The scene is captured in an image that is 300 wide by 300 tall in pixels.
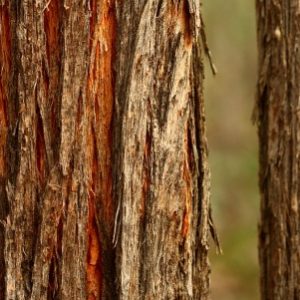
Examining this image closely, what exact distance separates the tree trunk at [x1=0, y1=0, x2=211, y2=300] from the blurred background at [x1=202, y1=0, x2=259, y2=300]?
2.66 m

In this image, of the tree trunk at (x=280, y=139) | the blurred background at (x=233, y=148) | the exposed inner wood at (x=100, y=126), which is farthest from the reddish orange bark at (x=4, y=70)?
the blurred background at (x=233, y=148)

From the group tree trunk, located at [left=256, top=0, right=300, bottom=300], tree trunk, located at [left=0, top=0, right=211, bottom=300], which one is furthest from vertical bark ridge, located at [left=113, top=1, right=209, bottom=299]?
tree trunk, located at [left=256, top=0, right=300, bottom=300]

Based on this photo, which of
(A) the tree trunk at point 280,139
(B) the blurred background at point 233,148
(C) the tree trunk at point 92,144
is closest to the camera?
(C) the tree trunk at point 92,144

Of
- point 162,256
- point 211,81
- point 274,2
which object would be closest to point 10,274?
point 162,256

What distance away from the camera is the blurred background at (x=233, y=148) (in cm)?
544

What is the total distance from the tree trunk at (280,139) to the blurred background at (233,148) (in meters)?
2.08

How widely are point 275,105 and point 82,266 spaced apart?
834mm

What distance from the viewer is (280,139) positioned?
2.39 m

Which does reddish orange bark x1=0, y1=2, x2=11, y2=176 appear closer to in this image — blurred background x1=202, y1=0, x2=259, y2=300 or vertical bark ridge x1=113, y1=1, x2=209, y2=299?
vertical bark ridge x1=113, y1=1, x2=209, y2=299

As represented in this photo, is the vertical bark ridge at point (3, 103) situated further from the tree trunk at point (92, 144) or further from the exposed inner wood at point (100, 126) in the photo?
the exposed inner wood at point (100, 126)

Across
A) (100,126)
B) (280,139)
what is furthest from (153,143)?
(280,139)

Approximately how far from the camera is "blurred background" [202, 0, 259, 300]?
5438 millimetres

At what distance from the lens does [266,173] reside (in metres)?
2.44

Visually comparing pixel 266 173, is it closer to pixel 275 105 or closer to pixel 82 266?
pixel 275 105
